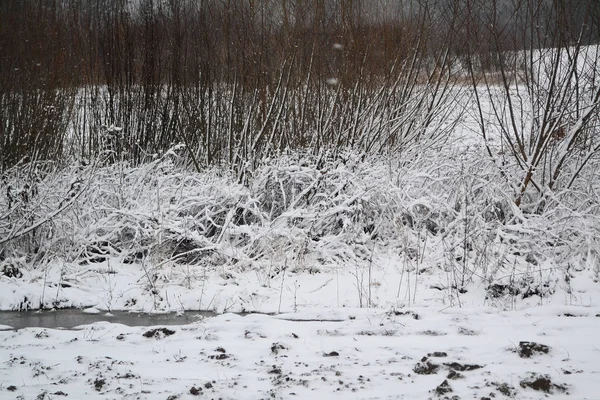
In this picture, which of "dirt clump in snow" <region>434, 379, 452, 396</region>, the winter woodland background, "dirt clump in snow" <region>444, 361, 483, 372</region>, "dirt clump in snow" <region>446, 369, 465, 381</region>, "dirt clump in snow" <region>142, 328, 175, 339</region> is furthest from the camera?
the winter woodland background

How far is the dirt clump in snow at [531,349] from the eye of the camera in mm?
3041

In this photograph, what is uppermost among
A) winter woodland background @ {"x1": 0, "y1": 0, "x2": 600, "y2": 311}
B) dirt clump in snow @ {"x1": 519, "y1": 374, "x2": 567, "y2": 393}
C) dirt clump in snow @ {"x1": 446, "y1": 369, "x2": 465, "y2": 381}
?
winter woodland background @ {"x1": 0, "y1": 0, "x2": 600, "y2": 311}

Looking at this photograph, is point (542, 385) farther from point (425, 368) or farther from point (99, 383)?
point (99, 383)

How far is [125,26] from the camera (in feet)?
24.4

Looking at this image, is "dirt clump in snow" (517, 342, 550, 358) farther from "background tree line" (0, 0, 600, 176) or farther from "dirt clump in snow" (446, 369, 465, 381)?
"background tree line" (0, 0, 600, 176)

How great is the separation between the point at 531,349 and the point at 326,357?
1.12 m

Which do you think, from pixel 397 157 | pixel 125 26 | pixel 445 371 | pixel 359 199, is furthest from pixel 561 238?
pixel 125 26

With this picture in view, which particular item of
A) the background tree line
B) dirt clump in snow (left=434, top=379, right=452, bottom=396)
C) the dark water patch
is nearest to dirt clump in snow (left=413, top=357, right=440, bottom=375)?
dirt clump in snow (left=434, top=379, right=452, bottom=396)

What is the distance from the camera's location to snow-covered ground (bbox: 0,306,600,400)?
2672 millimetres

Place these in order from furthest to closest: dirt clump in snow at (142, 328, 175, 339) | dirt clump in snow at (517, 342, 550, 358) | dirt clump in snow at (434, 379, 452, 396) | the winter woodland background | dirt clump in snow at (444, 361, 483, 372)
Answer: the winter woodland background, dirt clump in snow at (142, 328, 175, 339), dirt clump in snow at (517, 342, 550, 358), dirt clump in snow at (444, 361, 483, 372), dirt clump in snow at (434, 379, 452, 396)

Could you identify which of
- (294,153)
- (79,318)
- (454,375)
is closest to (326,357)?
(454,375)

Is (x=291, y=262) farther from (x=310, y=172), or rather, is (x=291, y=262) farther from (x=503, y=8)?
(x=503, y=8)

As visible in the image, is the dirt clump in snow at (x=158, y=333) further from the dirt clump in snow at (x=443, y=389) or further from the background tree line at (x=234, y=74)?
the background tree line at (x=234, y=74)

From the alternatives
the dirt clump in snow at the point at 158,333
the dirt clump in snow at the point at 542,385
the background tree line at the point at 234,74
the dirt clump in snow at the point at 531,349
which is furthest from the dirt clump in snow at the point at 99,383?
the background tree line at the point at 234,74
